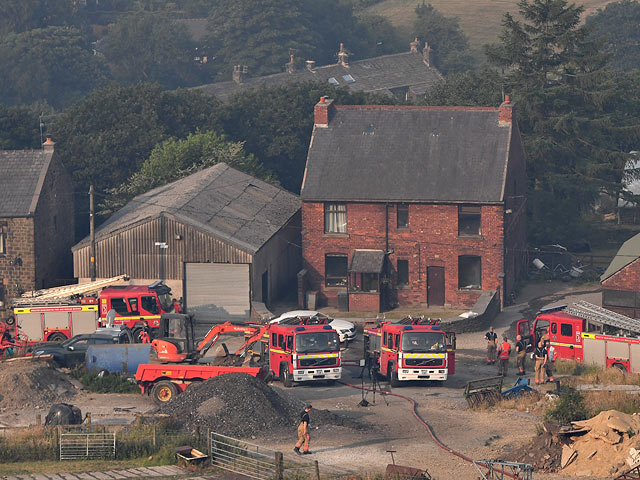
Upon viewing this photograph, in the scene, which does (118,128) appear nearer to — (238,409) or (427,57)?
(238,409)

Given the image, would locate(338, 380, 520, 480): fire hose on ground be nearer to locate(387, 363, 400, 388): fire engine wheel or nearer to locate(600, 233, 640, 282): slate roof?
locate(387, 363, 400, 388): fire engine wheel

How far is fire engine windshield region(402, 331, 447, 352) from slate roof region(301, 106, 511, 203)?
1649 cm

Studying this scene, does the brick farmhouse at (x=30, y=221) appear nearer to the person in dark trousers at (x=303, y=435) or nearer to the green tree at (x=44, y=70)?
the person in dark trousers at (x=303, y=435)

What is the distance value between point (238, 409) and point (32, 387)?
8623mm

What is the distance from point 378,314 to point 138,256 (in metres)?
11.9

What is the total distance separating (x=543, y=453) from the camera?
36.0 meters

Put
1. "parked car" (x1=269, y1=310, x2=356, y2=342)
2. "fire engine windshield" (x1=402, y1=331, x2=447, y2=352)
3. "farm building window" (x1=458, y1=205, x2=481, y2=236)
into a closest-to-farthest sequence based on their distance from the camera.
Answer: "fire engine windshield" (x1=402, y1=331, x2=447, y2=352)
"parked car" (x1=269, y1=310, x2=356, y2=342)
"farm building window" (x1=458, y1=205, x2=481, y2=236)

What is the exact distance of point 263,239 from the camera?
60.8 meters

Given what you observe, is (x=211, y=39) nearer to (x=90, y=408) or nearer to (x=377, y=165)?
(x=377, y=165)

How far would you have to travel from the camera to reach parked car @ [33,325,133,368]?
48.5 meters

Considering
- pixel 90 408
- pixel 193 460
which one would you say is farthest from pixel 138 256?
pixel 193 460

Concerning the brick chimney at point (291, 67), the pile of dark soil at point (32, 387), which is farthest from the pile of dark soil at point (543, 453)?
the brick chimney at point (291, 67)

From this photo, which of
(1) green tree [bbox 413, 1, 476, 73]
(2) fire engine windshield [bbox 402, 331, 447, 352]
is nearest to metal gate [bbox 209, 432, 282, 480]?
(2) fire engine windshield [bbox 402, 331, 447, 352]

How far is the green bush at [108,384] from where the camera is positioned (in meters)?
45.4
